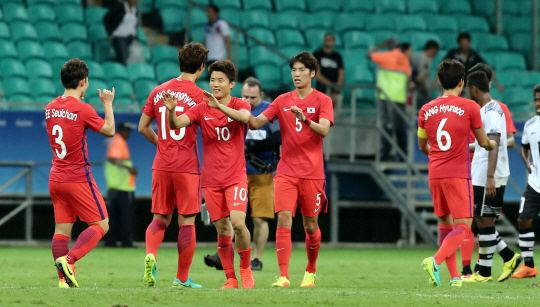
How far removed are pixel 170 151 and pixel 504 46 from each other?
13748 mm

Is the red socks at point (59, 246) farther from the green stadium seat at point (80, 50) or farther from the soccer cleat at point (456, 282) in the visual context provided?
the green stadium seat at point (80, 50)

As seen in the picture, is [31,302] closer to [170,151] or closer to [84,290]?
[84,290]

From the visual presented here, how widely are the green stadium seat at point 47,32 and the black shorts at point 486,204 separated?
34.9ft

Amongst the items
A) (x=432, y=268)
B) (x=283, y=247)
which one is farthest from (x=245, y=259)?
(x=432, y=268)

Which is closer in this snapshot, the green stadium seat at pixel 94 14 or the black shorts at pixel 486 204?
the black shorts at pixel 486 204

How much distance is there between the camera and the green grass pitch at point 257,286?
6164mm

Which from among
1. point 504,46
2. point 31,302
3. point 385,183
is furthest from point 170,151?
point 504,46

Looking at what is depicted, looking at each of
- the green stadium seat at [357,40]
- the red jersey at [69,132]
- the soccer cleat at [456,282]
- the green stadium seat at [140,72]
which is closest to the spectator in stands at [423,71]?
the green stadium seat at [357,40]

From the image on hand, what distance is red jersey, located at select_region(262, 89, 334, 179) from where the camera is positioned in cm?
763

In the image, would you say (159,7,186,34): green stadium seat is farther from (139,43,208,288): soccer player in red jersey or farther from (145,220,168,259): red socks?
(145,220,168,259): red socks

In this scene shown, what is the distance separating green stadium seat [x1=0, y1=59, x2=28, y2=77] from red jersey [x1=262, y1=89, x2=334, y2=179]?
9.25 meters

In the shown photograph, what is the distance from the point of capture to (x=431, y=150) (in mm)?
7836

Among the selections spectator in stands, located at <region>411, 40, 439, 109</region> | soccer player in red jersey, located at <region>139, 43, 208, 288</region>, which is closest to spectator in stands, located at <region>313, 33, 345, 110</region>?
spectator in stands, located at <region>411, 40, 439, 109</region>

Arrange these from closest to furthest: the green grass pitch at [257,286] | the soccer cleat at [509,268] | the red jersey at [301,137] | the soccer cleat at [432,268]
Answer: the green grass pitch at [257,286]
the soccer cleat at [432,268]
the red jersey at [301,137]
the soccer cleat at [509,268]
